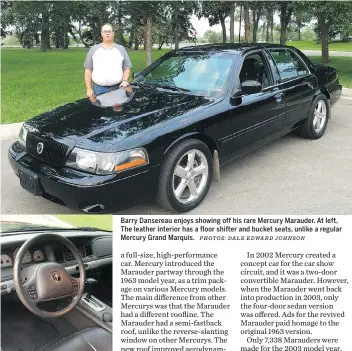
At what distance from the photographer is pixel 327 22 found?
9.91 metres

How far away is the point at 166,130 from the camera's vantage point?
2730mm

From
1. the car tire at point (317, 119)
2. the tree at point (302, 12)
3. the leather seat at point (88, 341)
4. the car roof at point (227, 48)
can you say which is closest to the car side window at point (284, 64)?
the car roof at point (227, 48)

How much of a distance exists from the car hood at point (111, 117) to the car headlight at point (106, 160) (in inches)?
1.9

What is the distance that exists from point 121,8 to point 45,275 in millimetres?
6065

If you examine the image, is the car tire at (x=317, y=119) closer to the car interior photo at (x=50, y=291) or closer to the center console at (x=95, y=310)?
the car interior photo at (x=50, y=291)

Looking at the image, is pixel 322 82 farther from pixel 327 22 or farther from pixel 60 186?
pixel 327 22

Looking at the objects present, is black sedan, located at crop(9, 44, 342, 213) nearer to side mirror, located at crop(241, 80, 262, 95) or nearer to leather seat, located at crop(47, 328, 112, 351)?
side mirror, located at crop(241, 80, 262, 95)

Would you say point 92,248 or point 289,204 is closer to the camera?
point 92,248

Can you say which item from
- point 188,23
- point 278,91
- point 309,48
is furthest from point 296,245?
point 309,48

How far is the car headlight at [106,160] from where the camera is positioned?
2520 millimetres

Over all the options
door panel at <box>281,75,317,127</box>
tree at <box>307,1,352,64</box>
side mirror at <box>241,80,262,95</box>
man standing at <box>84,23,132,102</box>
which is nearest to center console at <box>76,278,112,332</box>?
side mirror at <box>241,80,262,95</box>

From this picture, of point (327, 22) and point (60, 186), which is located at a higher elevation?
point (327, 22)

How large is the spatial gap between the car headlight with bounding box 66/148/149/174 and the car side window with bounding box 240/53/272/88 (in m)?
1.38

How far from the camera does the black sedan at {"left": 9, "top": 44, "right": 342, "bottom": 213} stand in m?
2.56
